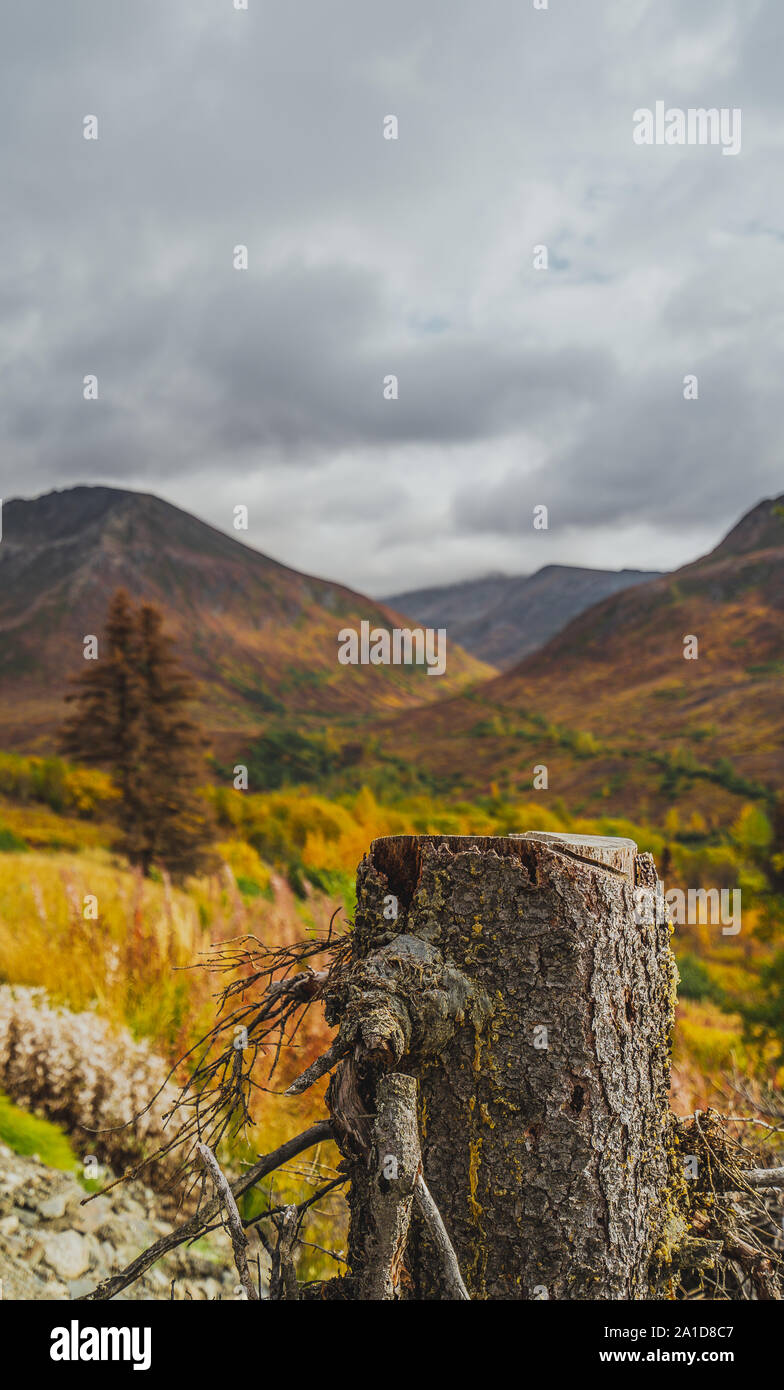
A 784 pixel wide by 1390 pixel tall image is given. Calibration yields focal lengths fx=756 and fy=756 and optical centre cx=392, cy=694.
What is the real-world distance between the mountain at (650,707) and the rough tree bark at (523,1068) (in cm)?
3612

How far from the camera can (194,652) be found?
16600cm

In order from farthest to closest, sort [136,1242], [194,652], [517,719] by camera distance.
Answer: [194,652]
[517,719]
[136,1242]

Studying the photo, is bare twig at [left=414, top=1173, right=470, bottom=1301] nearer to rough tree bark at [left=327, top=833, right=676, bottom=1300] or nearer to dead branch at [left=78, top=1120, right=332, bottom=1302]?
rough tree bark at [left=327, top=833, right=676, bottom=1300]

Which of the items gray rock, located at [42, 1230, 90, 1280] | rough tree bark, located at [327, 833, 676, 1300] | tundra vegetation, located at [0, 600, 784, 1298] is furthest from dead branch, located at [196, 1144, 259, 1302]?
gray rock, located at [42, 1230, 90, 1280]

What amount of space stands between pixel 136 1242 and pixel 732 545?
149m

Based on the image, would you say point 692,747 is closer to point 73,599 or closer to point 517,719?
point 517,719

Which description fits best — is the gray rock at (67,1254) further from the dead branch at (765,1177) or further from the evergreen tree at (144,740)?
the evergreen tree at (144,740)

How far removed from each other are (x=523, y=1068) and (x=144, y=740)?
35.8 ft

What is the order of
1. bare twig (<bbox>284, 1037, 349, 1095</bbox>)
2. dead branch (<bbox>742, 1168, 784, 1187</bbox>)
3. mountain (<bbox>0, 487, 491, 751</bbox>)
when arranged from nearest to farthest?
bare twig (<bbox>284, 1037, 349, 1095</bbox>) → dead branch (<bbox>742, 1168, 784, 1187</bbox>) → mountain (<bbox>0, 487, 491, 751</bbox>)

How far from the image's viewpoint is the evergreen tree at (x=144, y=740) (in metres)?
11.7

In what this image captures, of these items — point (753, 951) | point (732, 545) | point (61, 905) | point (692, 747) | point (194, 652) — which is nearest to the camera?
point (61, 905)

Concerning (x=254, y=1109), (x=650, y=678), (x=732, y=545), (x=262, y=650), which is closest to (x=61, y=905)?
(x=254, y=1109)

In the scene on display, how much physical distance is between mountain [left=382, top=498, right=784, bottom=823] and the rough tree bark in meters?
36.1

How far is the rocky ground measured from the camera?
280 centimetres
